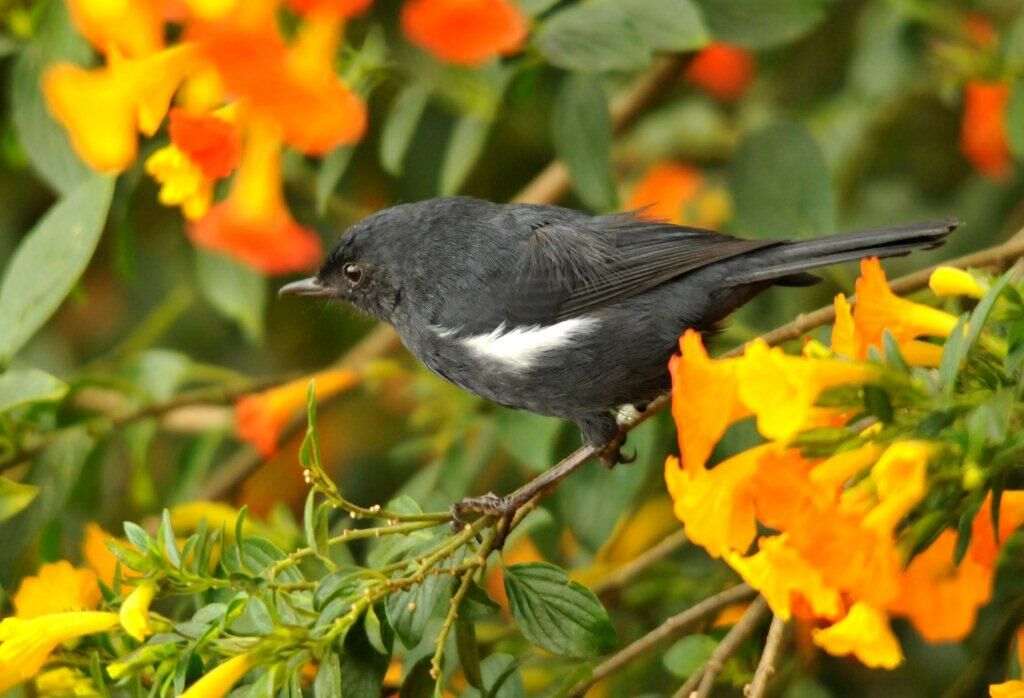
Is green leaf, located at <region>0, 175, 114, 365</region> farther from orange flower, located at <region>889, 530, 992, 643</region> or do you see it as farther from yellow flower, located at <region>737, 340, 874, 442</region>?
orange flower, located at <region>889, 530, 992, 643</region>

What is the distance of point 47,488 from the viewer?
3.06m

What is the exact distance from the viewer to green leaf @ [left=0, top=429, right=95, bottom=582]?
2.91 meters

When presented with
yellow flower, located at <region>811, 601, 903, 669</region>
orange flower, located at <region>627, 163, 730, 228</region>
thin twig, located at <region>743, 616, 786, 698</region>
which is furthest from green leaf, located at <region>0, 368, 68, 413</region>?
orange flower, located at <region>627, 163, 730, 228</region>

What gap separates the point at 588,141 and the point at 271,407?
1130mm

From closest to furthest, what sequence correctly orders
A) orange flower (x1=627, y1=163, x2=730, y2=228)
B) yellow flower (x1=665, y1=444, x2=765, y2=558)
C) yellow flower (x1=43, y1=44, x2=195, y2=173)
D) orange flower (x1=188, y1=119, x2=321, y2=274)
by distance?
yellow flower (x1=665, y1=444, x2=765, y2=558) → yellow flower (x1=43, y1=44, x2=195, y2=173) → orange flower (x1=188, y1=119, x2=321, y2=274) → orange flower (x1=627, y1=163, x2=730, y2=228)

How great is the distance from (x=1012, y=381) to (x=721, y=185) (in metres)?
3.22

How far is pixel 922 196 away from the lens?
504cm

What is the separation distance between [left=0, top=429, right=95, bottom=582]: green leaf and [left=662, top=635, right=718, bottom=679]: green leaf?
1441mm

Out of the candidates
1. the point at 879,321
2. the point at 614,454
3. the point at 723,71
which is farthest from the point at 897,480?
the point at 723,71

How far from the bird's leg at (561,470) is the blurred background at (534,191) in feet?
0.27

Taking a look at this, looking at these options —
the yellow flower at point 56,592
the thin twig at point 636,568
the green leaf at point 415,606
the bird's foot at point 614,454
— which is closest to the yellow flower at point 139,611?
the yellow flower at point 56,592

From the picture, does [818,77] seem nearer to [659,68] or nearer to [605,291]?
[659,68]

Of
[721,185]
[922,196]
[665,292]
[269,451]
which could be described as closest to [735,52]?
[721,185]

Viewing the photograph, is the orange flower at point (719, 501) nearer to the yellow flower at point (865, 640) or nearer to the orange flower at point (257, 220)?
the yellow flower at point (865, 640)
